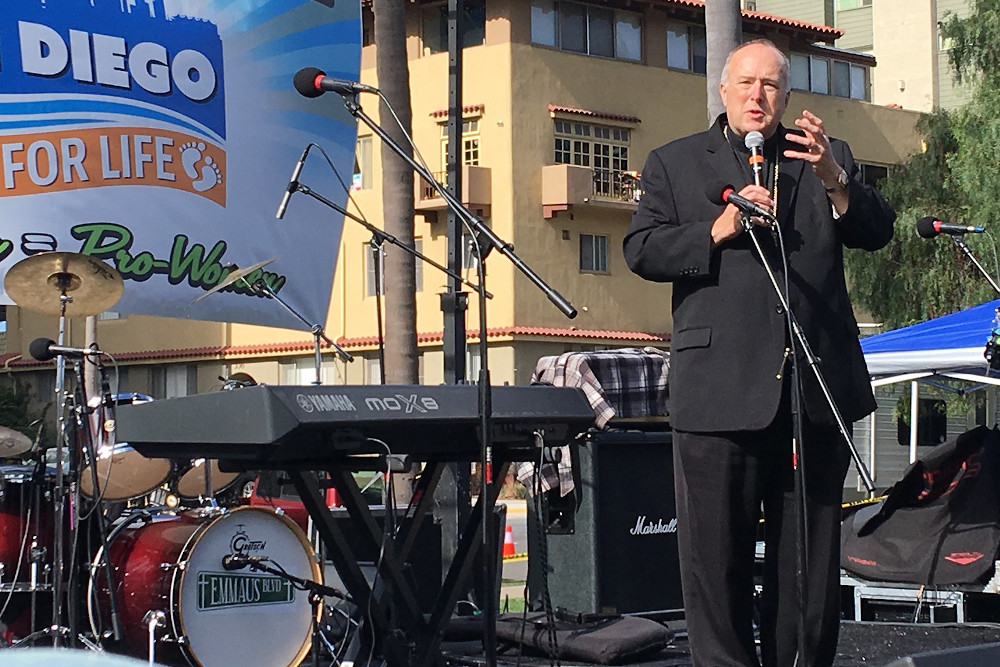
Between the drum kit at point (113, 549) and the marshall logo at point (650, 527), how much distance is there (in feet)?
5.49

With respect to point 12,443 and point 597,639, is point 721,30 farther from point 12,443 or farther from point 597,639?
point 12,443

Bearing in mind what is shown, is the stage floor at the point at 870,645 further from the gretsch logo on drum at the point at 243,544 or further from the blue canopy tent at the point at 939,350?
the blue canopy tent at the point at 939,350

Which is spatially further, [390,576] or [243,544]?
[243,544]

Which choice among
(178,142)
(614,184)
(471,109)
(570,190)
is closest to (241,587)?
(178,142)

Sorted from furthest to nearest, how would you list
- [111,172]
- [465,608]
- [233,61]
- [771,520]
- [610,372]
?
[233,61] < [111,172] < [610,372] < [465,608] < [771,520]

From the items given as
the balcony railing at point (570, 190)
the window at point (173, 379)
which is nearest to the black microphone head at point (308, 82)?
the balcony railing at point (570, 190)

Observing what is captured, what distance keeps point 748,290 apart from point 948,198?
24.1m

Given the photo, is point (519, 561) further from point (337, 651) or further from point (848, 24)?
point (848, 24)

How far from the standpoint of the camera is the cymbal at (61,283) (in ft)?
23.6

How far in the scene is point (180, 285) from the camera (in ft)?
32.1

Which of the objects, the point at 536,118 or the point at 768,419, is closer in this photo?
the point at 768,419

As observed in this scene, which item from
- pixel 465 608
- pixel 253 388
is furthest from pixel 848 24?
pixel 253 388

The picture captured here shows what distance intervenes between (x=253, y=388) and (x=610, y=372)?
4383 mm

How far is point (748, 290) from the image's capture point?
13.6 feet
